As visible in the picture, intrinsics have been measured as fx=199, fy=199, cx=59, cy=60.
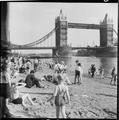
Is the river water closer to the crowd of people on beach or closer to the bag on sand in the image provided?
the crowd of people on beach

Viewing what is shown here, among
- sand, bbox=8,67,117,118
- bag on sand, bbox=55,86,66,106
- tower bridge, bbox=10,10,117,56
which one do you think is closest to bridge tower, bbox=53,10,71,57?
tower bridge, bbox=10,10,117,56

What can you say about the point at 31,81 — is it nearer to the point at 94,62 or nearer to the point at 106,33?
the point at 94,62

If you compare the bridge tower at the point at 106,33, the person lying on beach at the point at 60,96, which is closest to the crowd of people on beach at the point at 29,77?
the person lying on beach at the point at 60,96

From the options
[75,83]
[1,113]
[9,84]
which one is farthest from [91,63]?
[1,113]

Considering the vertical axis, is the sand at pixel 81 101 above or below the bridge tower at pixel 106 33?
below

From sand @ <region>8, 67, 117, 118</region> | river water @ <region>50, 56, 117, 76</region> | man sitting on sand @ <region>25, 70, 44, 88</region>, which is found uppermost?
river water @ <region>50, 56, 117, 76</region>

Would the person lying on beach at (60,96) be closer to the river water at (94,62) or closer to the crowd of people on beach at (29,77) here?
the crowd of people on beach at (29,77)

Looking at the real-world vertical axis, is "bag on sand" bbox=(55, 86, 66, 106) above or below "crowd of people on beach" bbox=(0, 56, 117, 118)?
below
